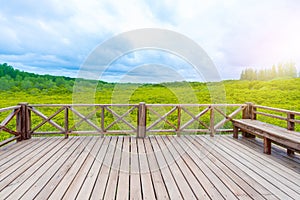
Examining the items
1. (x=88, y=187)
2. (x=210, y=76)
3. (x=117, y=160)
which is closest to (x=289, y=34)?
(x=210, y=76)

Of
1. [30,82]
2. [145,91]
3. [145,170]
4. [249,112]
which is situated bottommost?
[145,170]

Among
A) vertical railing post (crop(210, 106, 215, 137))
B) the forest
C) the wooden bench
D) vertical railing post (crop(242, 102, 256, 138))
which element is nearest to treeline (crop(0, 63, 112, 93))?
the forest

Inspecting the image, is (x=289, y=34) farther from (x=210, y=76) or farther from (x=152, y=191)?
(x=152, y=191)

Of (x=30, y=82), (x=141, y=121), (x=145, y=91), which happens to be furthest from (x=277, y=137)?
(x=30, y=82)

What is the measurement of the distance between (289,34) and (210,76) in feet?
12.6

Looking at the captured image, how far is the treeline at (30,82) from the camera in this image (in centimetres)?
834

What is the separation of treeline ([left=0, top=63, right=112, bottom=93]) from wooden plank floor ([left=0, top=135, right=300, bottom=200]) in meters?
5.16

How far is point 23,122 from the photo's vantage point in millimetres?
3811

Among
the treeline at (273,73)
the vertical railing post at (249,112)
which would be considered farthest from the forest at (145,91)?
the vertical railing post at (249,112)

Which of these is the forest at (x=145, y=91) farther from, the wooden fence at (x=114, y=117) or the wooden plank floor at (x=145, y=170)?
the wooden plank floor at (x=145, y=170)

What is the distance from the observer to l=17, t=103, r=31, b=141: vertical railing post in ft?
12.4

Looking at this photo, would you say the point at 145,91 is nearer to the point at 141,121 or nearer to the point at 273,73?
the point at 141,121

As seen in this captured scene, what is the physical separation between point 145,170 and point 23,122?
2.86 metres

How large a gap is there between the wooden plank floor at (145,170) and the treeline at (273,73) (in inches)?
185
